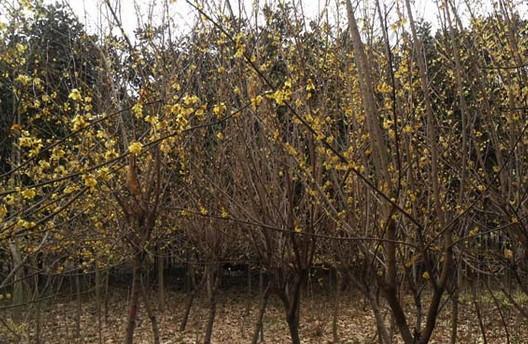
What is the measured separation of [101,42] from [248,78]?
8.77 feet

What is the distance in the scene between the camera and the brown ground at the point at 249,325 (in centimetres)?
1178

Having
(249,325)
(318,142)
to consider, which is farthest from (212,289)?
(318,142)

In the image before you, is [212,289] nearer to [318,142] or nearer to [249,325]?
[249,325]

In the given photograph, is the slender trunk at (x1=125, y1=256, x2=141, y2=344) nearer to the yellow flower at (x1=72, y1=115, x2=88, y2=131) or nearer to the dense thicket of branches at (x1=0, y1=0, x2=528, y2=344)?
the dense thicket of branches at (x1=0, y1=0, x2=528, y2=344)

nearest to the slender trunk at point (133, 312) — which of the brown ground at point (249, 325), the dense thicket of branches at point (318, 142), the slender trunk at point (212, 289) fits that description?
the dense thicket of branches at point (318, 142)

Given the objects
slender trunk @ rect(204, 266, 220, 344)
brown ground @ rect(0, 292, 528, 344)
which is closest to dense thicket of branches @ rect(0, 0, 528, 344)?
slender trunk @ rect(204, 266, 220, 344)

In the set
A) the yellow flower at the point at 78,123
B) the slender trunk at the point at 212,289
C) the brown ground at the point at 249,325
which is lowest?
the brown ground at the point at 249,325

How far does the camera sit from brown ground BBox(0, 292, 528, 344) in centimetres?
1178

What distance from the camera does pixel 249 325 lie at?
14070mm

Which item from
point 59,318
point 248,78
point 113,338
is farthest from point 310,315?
point 248,78

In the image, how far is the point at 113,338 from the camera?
12.5 meters

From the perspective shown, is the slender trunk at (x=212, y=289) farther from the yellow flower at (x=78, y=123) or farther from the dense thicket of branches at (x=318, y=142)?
the yellow flower at (x=78, y=123)

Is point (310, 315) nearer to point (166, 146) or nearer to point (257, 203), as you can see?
point (257, 203)

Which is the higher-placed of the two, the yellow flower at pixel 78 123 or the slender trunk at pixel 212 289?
the yellow flower at pixel 78 123
